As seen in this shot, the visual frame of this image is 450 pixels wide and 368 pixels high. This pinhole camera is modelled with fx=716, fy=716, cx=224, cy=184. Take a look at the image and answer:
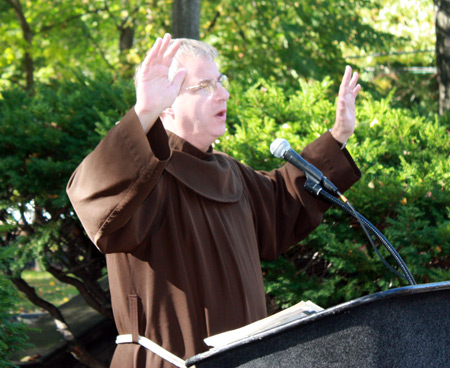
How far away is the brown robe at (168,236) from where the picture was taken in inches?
102

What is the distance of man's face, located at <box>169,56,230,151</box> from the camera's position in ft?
10.4

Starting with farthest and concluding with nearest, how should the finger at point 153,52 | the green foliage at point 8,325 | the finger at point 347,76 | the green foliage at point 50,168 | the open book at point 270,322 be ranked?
the green foliage at point 50,168 < the finger at point 347,76 < the green foliage at point 8,325 < the finger at point 153,52 < the open book at point 270,322

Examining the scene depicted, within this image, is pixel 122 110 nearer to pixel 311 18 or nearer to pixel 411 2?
pixel 311 18

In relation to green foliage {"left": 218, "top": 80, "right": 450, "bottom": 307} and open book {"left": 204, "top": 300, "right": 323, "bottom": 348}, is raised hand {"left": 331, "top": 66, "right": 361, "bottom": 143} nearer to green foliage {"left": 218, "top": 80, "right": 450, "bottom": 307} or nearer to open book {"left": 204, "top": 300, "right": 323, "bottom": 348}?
green foliage {"left": 218, "top": 80, "right": 450, "bottom": 307}

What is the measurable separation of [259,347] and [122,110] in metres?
3.56

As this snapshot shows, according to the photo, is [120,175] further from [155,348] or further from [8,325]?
[8,325]

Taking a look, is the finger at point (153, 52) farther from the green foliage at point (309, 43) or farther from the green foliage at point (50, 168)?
the green foliage at point (309, 43)

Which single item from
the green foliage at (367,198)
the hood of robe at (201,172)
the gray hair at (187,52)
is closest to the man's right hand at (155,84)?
the hood of robe at (201,172)

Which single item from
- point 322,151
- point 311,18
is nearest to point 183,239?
point 322,151

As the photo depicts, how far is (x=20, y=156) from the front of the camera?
196 inches

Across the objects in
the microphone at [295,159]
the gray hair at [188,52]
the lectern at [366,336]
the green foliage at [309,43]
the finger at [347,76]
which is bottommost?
the lectern at [366,336]

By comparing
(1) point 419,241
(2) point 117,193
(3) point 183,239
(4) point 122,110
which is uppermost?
(4) point 122,110

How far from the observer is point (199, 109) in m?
3.21

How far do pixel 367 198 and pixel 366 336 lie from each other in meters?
2.37
